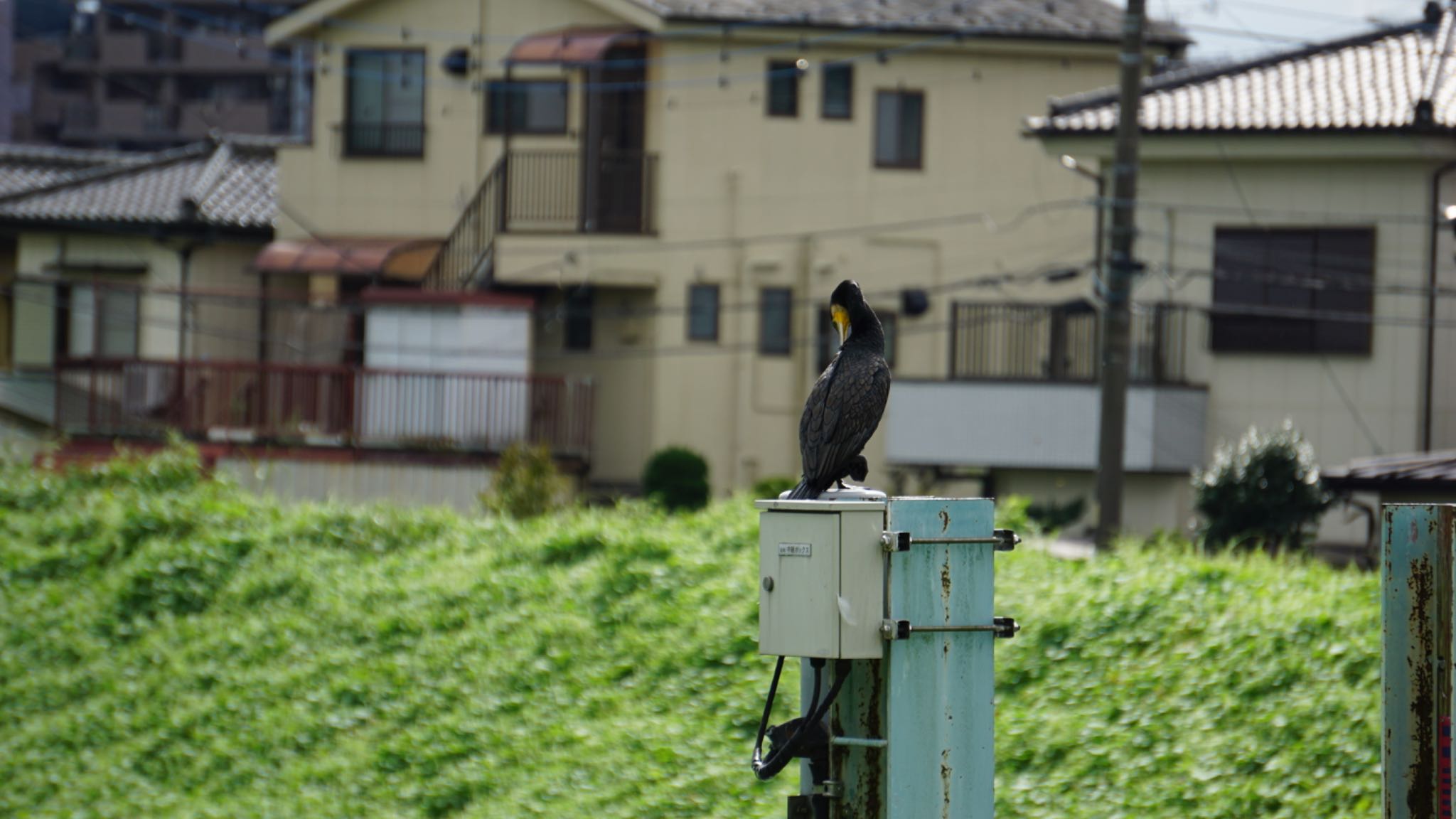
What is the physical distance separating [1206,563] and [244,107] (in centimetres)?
4310

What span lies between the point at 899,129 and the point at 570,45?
481cm

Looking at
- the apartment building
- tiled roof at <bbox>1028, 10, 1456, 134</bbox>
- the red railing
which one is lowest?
the red railing

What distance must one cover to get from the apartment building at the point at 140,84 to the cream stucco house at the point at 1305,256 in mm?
34663

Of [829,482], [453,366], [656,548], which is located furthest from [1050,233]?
[829,482]

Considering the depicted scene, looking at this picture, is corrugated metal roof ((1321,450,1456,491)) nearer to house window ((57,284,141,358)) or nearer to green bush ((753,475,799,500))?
green bush ((753,475,799,500))

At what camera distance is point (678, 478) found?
2100 centimetres

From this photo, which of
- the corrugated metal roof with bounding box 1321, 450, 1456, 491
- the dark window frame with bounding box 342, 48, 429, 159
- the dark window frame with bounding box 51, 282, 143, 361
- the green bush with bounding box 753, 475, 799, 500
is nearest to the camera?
the corrugated metal roof with bounding box 1321, 450, 1456, 491

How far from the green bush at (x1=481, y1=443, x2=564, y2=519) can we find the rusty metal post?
1228cm

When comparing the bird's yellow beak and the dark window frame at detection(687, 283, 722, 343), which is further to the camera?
the dark window frame at detection(687, 283, 722, 343)

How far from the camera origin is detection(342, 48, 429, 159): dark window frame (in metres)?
24.0

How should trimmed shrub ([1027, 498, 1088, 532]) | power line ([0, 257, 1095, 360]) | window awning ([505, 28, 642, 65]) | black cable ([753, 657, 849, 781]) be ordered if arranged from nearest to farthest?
black cable ([753, 657, 849, 781]) → trimmed shrub ([1027, 498, 1088, 532]) → power line ([0, 257, 1095, 360]) → window awning ([505, 28, 642, 65])

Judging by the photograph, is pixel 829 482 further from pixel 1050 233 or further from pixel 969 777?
pixel 1050 233

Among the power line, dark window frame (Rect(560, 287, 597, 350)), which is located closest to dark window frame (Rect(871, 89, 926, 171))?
the power line

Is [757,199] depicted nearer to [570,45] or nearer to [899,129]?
[899,129]
